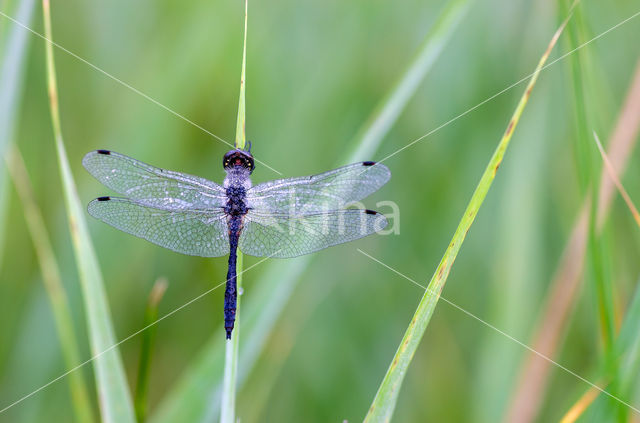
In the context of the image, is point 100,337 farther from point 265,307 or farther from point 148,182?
point 148,182

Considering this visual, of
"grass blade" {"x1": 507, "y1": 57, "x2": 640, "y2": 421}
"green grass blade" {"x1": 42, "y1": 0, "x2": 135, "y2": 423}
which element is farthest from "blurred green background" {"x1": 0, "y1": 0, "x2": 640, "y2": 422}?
"green grass blade" {"x1": 42, "y1": 0, "x2": 135, "y2": 423}

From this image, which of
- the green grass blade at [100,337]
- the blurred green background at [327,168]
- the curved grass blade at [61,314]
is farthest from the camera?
the blurred green background at [327,168]

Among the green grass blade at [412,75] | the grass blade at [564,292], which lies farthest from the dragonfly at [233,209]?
the grass blade at [564,292]

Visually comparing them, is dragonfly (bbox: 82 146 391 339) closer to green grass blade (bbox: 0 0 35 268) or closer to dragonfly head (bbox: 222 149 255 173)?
dragonfly head (bbox: 222 149 255 173)

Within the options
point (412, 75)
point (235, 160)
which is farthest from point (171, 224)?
point (412, 75)

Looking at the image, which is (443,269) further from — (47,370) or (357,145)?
(47,370)

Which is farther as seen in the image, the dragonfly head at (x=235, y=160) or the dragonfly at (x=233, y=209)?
the dragonfly head at (x=235, y=160)

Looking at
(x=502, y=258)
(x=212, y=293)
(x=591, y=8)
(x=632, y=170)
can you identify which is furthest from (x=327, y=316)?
(x=591, y=8)

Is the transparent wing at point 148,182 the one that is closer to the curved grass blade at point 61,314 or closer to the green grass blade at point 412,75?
the curved grass blade at point 61,314
